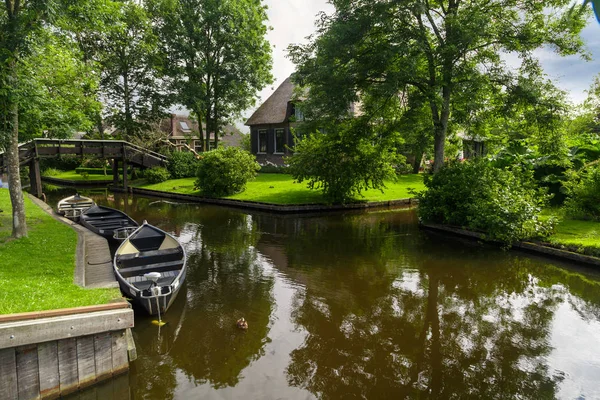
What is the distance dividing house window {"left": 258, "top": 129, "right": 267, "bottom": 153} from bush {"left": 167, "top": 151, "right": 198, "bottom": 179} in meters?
7.10

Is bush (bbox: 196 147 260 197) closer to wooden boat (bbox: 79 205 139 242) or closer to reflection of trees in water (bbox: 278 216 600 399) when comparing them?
wooden boat (bbox: 79 205 139 242)

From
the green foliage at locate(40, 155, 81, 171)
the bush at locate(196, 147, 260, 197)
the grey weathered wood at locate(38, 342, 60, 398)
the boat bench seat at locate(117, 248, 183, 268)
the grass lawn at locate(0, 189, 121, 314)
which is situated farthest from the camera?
the green foliage at locate(40, 155, 81, 171)

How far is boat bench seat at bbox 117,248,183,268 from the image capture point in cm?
876

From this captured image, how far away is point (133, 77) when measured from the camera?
34.7 metres

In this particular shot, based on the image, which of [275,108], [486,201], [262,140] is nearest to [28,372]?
[486,201]

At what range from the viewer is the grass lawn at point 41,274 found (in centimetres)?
596

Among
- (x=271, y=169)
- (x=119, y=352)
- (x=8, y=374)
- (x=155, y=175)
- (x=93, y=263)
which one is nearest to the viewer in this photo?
(x=8, y=374)

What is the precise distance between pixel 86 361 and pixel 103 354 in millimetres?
223

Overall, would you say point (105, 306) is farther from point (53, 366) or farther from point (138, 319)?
point (138, 319)

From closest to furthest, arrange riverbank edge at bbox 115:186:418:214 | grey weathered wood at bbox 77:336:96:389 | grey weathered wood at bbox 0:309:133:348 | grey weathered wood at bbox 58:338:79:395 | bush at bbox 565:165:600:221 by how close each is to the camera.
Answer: grey weathered wood at bbox 0:309:133:348, grey weathered wood at bbox 58:338:79:395, grey weathered wood at bbox 77:336:96:389, bush at bbox 565:165:600:221, riverbank edge at bbox 115:186:418:214

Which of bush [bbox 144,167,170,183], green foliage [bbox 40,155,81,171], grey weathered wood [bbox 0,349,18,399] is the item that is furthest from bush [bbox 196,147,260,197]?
green foliage [bbox 40,155,81,171]

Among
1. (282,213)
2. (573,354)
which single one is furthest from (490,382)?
(282,213)

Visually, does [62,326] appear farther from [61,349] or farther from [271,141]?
[271,141]

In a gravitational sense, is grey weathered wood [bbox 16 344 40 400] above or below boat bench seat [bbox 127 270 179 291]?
below
